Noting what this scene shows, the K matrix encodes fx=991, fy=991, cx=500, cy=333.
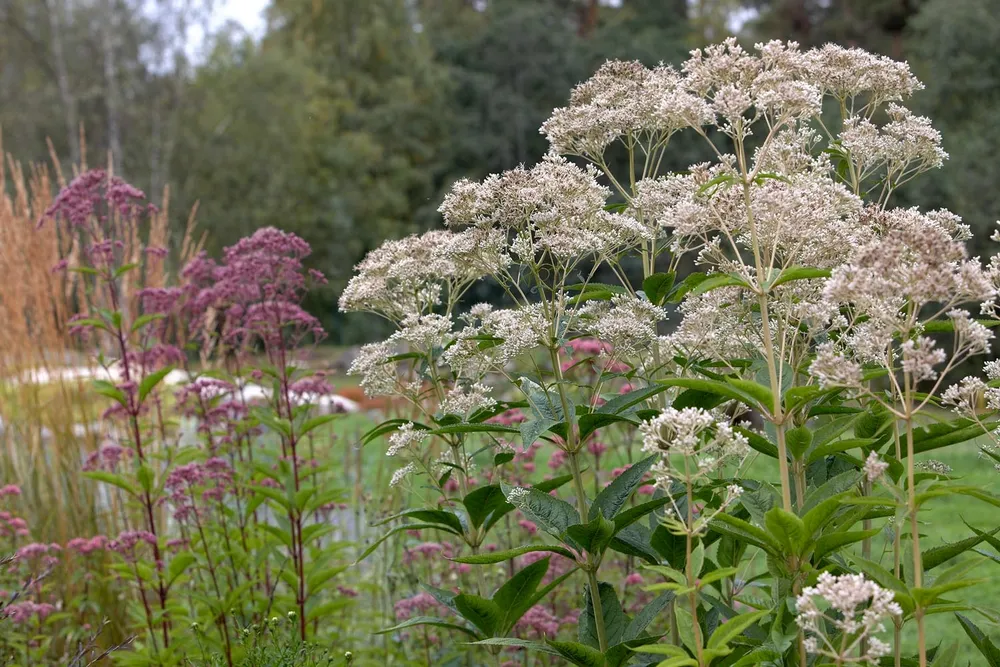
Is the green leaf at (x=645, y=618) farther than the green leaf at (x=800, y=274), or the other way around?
the green leaf at (x=645, y=618)

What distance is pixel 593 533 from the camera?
83.7 inches

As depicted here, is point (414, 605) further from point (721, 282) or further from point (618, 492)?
point (721, 282)

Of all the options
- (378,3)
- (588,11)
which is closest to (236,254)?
(378,3)

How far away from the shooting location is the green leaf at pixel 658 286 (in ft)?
7.74

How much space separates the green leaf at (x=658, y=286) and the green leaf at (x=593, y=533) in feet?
1.92

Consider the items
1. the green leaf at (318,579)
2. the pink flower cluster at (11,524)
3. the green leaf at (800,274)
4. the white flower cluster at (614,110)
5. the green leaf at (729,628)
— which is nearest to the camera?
the green leaf at (729,628)

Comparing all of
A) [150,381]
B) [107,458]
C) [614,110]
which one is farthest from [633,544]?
[107,458]

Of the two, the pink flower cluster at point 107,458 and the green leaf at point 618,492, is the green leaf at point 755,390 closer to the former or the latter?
the green leaf at point 618,492

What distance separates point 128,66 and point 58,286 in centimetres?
2142

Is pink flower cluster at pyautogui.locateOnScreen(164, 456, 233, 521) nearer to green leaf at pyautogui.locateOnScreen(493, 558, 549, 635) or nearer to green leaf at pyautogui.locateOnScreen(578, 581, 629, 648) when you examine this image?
green leaf at pyautogui.locateOnScreen(493, 558, 549, 635)

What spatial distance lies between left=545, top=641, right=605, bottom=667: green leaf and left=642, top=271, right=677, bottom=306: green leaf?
847 millimetres

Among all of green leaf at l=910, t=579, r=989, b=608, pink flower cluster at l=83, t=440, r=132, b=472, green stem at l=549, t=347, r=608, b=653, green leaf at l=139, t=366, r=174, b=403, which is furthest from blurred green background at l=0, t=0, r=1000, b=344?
green leaf at l=910, t=579, r=989, b=608

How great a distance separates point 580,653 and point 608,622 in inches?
9.0

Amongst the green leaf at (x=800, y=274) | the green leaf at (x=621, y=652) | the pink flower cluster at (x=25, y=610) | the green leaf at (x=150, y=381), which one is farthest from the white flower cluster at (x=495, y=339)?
the pink flower cluster at (x=25, y=610)
